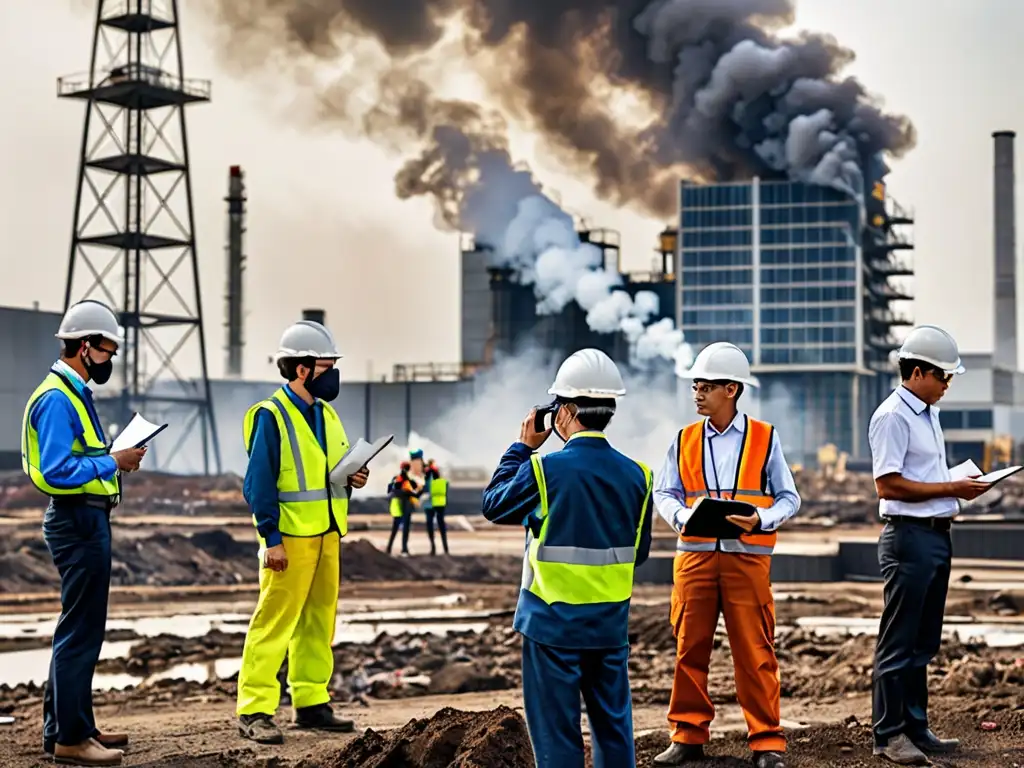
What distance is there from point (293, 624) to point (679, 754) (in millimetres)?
1889

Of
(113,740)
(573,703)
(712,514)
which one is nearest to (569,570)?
(573,703)

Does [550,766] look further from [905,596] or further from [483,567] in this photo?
[483,567]

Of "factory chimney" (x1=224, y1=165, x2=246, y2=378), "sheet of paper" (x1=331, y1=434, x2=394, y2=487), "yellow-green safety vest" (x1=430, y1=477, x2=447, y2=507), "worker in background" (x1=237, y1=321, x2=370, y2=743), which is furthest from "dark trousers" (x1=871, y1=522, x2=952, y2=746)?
"factory chimney" (x1=224, y1=165, x2=246, y2=378)

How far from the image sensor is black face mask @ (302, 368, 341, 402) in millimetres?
7094

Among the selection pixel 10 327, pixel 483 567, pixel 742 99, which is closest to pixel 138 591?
pixel 483 567

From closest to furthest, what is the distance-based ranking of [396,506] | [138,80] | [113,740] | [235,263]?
[113,740] → [396,506] → [138,80] → [235,263]

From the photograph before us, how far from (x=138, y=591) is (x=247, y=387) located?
34401 mm

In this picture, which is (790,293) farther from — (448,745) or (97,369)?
(448,745)

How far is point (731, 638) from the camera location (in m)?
6.21

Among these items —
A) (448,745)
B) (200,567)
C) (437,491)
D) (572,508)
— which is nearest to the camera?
(572,508)

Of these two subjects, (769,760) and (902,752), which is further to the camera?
(902,752)

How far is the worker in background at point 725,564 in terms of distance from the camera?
243 inches

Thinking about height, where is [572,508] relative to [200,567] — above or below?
above

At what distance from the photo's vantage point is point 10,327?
44.9 meters
